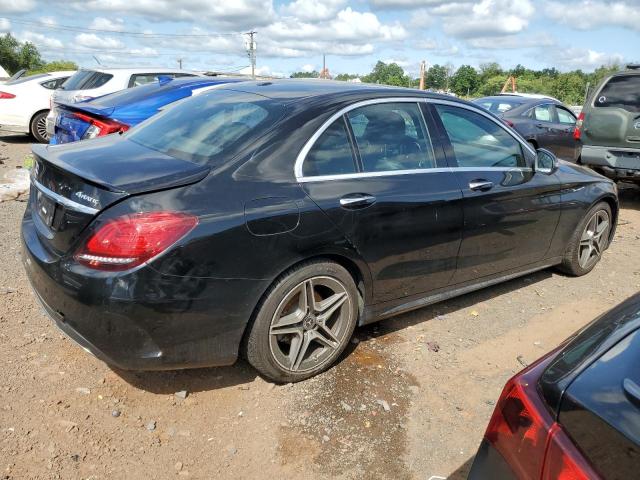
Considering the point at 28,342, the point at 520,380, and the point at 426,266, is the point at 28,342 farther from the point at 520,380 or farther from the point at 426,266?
the point at 520,380

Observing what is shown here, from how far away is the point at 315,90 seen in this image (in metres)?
3.54

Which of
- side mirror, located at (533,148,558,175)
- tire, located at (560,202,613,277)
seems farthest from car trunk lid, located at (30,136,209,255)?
tire, located at (560,202,613,277)

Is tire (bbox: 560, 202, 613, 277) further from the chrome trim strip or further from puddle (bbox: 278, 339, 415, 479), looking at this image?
the chrome trim strip

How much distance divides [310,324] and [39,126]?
10.4m

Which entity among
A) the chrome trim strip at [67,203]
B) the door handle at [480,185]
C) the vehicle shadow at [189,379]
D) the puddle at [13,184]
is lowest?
the puddle at [13,184]

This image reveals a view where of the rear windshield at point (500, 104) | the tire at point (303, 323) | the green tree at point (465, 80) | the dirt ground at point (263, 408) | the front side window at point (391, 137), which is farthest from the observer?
the green tree at point (465, 80)

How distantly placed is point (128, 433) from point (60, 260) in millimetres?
939

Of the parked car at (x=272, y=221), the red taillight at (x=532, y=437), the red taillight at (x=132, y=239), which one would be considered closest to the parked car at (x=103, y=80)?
the parked car at (x=272, y=221)

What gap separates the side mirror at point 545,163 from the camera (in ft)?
14.6

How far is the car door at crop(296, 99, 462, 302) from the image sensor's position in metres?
3.13

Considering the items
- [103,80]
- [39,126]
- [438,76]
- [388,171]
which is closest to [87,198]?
[388,171]

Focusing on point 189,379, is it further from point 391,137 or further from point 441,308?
point 441,308

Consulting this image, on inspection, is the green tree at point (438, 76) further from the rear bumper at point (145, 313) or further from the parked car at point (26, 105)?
the rear bumper at point (145, 313)

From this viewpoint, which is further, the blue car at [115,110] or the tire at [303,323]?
the blue car at [115,110]
